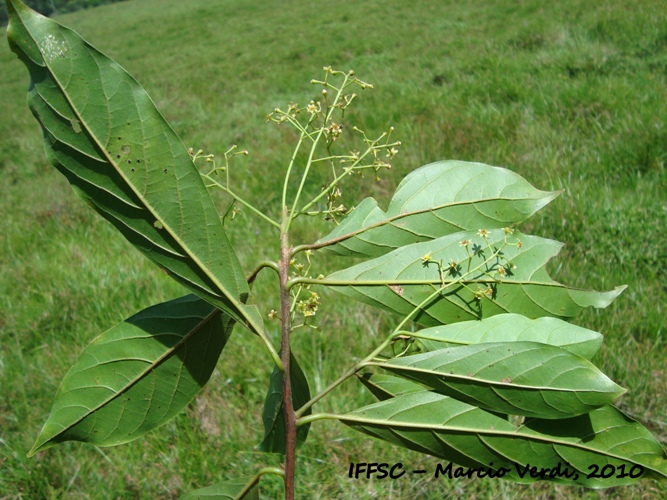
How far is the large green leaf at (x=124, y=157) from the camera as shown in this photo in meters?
0.58

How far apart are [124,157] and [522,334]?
51cm

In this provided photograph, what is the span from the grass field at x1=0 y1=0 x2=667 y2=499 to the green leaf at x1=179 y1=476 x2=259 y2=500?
1.16 m

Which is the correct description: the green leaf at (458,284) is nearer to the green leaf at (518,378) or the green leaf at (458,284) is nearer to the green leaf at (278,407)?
the green leaf at (518,378)

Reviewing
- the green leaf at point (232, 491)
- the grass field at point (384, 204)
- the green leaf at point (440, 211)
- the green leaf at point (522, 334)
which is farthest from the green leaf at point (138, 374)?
the grass field at point (384, 204)

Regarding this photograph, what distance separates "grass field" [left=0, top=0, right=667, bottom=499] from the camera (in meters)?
2.02

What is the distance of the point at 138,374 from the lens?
0.76 meters

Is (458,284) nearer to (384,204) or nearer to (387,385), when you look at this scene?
(387,385)

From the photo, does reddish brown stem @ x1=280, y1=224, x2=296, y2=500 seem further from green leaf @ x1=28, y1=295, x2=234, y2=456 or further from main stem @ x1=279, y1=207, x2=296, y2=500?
green leaf @ x1=28, y1=295, x2=234, y2=456

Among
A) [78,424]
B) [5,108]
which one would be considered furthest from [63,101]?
[5,108]

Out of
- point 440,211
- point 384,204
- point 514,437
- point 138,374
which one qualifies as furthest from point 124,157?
point 384,204

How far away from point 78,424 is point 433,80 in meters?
5.32

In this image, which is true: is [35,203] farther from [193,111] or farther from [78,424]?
[78,424]

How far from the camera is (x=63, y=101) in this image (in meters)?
0.58

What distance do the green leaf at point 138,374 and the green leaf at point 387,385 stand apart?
0.72 feet
